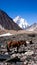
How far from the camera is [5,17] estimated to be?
183m

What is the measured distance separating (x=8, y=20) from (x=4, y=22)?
27.7 ft

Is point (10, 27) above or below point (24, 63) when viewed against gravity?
above

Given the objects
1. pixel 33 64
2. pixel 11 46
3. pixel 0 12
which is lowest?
pixel 33 64

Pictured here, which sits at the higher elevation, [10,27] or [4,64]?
[10,27]

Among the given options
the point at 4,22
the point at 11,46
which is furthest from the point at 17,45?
the point at 4,22

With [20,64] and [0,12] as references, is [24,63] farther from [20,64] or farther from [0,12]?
[0,12]

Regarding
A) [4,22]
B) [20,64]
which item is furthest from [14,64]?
[4,22]

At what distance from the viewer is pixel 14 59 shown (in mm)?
14141

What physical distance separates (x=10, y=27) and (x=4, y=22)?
22.8ft

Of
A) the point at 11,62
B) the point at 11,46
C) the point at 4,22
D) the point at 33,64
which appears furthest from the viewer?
the point at 4,22

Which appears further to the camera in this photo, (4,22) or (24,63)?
(4,22)

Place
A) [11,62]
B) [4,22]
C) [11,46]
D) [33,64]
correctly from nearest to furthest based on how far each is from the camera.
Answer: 1. [33,64]
2. [11,62]
3. [11,46]
4. [4,22]

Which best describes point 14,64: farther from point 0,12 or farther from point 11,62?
point 0,12

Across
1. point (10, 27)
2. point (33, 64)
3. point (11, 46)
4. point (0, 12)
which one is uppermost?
Result: point (0, 12)
